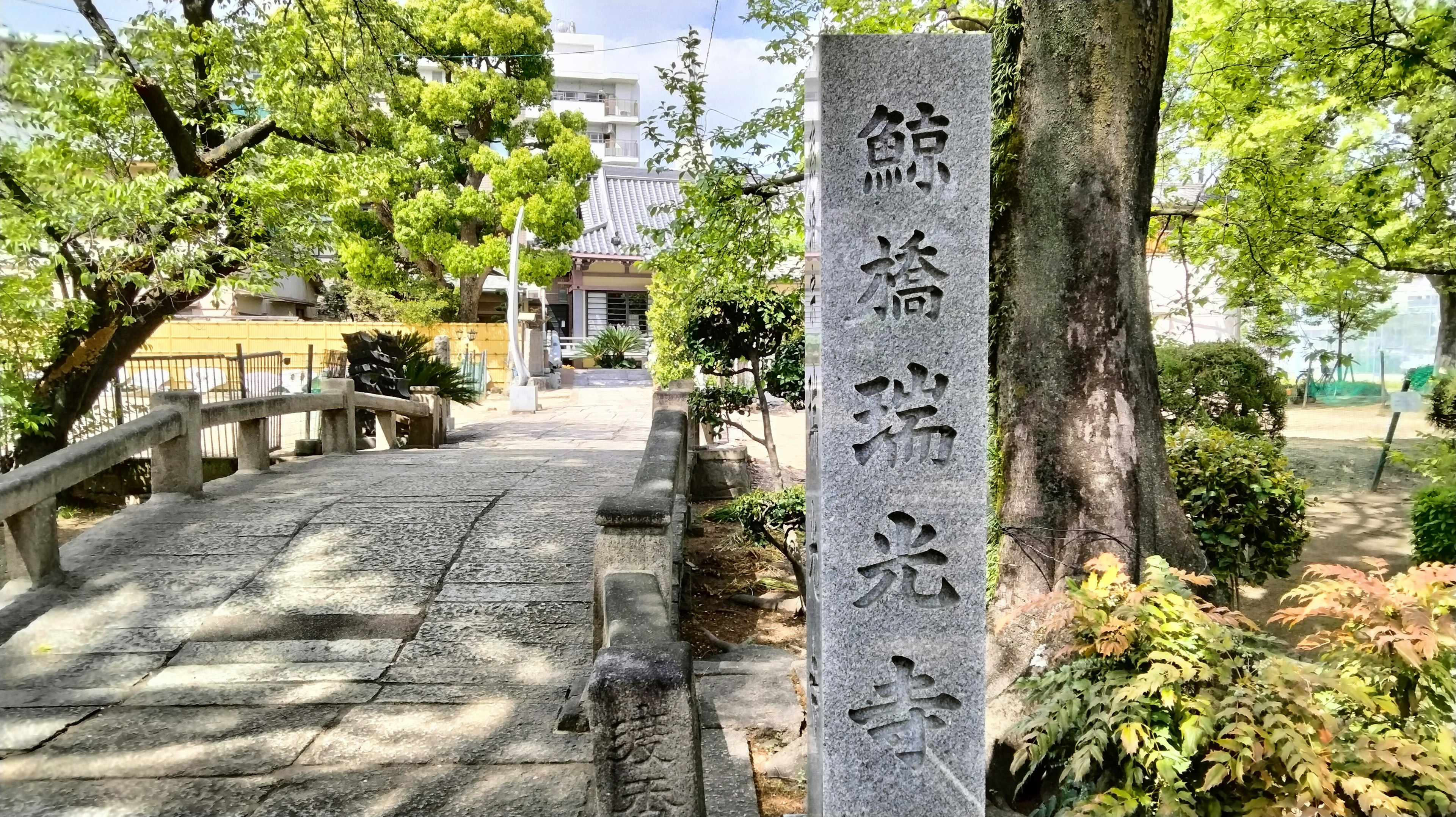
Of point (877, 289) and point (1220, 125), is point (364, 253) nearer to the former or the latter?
point (1220, 125)

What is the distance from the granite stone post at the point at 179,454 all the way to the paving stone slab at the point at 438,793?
171 inches

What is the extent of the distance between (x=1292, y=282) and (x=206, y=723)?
1110 cm

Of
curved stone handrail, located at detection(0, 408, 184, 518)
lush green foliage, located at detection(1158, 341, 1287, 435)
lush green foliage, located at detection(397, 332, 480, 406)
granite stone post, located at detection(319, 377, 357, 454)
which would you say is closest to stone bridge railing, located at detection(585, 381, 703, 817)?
curved stone handrail, located at detection(0, 408, 184, 518)

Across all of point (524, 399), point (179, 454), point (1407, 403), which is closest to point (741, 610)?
point (179, 454)

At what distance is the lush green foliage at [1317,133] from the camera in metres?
7.43

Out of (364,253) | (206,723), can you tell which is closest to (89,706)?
(206,723)

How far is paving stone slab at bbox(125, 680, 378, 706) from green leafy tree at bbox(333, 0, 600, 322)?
18226 millimetres

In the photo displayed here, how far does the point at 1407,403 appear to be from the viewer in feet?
35.1

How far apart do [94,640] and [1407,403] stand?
13.0 meters

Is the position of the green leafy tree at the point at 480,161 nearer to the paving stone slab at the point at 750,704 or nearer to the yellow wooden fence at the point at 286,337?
the yellow wooden fence at the point at 286,337

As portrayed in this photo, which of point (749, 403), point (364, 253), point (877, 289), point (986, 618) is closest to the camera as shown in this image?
point (877, 289)

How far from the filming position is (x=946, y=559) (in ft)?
9.20

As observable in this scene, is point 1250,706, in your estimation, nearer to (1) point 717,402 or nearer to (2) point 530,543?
(2) point 530,543

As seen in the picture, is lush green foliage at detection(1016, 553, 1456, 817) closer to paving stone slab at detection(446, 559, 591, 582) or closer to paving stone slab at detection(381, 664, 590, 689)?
paving stone slab at detection(381, 664, 590, 689)
